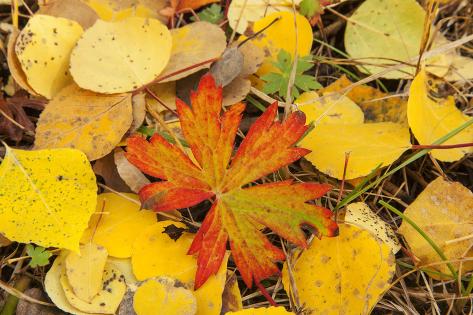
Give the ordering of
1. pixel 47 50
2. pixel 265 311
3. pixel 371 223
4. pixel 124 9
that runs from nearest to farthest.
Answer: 1. pixel 265 311
2. pixel 371 223
3. pixel 47 50
4. pixel 124 9

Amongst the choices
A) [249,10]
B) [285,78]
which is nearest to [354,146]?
[285,78]

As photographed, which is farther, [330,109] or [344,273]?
[330,109]

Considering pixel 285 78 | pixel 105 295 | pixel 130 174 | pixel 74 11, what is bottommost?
pixel 105 295

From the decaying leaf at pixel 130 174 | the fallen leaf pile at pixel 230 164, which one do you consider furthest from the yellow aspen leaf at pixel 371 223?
the decaying leaf at pixel 130 174

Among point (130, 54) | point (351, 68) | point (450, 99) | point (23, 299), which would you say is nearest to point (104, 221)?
point (23, 299)

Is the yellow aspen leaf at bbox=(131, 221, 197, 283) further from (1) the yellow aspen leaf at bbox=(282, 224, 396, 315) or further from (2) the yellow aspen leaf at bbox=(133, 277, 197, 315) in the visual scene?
(1) the yellow aspen leaf at bbox=(282, 224, 396, 315)

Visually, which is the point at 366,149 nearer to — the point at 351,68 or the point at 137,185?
the point at 351,68

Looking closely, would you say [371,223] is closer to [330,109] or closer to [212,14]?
[330,109]
